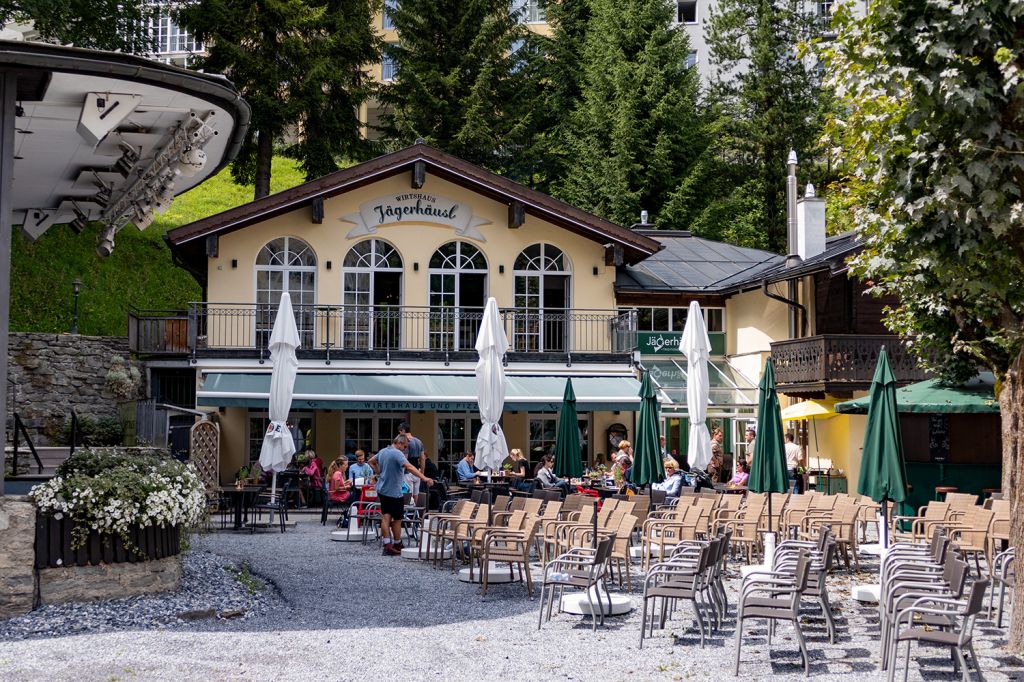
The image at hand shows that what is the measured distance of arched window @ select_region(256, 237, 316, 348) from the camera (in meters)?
26.4

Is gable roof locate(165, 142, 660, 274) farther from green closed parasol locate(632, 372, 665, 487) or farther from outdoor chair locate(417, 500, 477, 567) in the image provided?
outdoor chair locate(417, 500, 477, 567)

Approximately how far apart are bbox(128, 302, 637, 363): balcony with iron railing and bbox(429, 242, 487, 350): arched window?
0.03m

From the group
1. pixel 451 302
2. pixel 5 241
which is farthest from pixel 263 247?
pixel 5 241

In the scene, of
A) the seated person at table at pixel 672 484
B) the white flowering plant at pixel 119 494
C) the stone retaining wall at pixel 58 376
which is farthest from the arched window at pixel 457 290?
the white flowering plant at pixel 119 494

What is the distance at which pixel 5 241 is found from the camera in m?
10.4

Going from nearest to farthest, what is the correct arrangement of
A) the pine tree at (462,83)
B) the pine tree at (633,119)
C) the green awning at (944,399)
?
the green awning at (944,399) → the pine tree at (633,119) → the pine tree at (462,83)

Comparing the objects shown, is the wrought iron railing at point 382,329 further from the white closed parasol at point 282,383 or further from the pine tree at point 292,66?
the pine tree at point 292,66

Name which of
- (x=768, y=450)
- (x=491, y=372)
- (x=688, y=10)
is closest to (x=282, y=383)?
(x=491, y=372)

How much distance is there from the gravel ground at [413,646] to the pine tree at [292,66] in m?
Result: 25.0

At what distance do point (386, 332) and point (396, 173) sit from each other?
361 cm

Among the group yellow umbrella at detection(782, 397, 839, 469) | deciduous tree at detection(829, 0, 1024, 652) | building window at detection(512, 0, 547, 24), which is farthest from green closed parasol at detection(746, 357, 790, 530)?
building window at detection(512, 0, 547, 24)

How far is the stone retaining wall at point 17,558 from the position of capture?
9.80 meters

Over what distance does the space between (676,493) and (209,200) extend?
121ft

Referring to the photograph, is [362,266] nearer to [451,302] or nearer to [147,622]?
[451,302]
